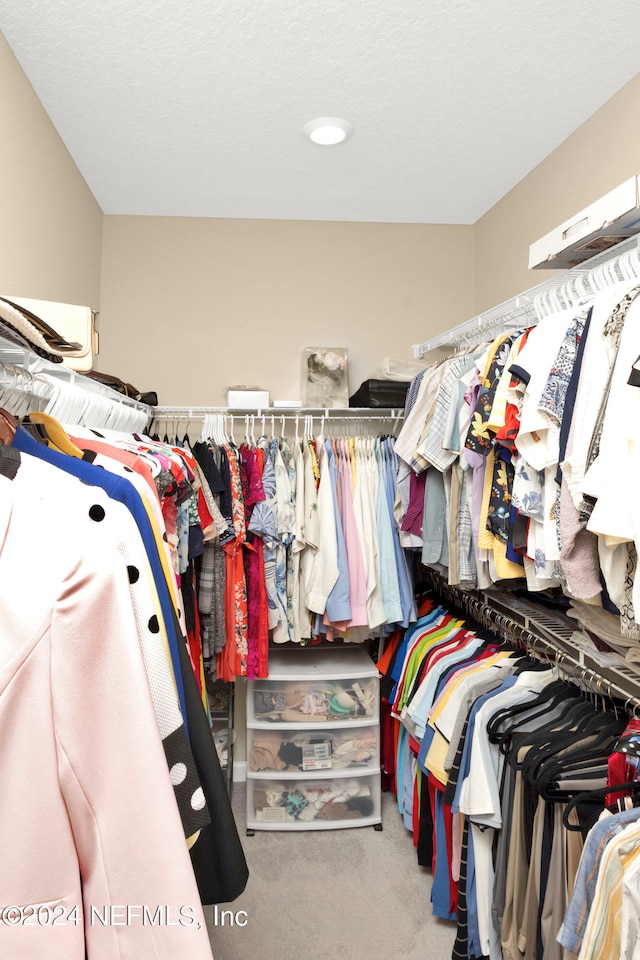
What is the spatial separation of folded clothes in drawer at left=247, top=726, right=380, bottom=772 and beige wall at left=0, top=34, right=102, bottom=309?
203 centimetres

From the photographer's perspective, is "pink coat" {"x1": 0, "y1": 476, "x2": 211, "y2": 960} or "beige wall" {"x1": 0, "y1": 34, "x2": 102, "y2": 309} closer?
"pink coat" {"x1": 0, "y1": 476, "x2": 211, "y2": 960}

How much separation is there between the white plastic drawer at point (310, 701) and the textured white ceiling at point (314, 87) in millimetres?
2221

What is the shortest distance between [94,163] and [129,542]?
228 centimetres

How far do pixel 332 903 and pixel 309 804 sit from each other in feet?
1.69

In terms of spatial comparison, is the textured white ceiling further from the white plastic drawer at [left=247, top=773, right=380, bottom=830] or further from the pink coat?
the white plastic drawer at [left=247, top=773, right=380, bottom=830]

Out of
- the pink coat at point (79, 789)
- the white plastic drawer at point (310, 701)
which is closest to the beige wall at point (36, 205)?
the pink coat at point (79, 789)

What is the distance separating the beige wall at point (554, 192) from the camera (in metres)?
2.15

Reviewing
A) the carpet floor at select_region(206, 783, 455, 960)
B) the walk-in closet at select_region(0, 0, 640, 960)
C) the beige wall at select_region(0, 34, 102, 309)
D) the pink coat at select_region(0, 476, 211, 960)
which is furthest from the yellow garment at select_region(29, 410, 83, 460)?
the carpet floor at select_region(206, 783, 455, 960)

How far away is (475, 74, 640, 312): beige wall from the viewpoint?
215cm

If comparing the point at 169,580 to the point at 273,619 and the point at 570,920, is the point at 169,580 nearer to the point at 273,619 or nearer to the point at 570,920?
the point at 570,920

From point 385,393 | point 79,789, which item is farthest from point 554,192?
Result: point 79,789

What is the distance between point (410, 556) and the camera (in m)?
2.81

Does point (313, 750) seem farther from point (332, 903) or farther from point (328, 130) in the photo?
point (328, 130)

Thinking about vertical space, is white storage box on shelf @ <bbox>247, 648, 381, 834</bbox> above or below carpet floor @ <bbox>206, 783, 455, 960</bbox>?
above
